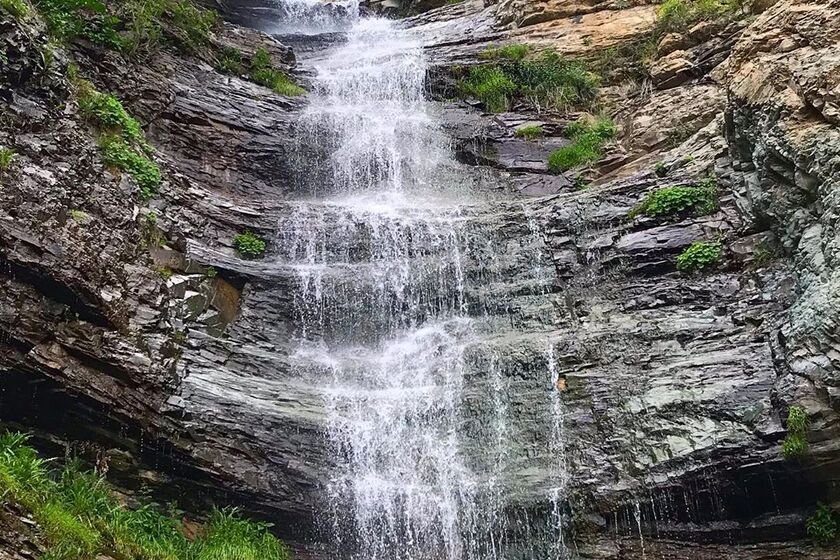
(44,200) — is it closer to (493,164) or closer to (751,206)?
(493,164)

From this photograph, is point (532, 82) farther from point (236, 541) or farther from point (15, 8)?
point (236, 541)

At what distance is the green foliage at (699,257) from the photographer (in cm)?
1062

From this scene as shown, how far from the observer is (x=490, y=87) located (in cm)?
1686

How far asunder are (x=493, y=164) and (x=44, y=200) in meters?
9.11

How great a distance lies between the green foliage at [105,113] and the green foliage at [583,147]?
8.41 m

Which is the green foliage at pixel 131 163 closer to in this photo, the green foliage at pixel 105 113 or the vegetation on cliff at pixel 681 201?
the green foliage at pixel 105 113

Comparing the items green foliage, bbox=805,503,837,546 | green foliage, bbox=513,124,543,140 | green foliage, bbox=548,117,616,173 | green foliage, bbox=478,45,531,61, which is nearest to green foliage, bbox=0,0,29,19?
green foliage, bbox=513,124,543,140

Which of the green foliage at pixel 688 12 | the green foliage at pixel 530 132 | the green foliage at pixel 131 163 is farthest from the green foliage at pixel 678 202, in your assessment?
the green foliage at pixel 131 163

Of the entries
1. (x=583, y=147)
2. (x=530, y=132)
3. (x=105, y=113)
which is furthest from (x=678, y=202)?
(x=105, y=113)

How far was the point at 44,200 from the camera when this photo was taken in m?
9.49

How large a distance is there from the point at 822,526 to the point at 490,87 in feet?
39.3

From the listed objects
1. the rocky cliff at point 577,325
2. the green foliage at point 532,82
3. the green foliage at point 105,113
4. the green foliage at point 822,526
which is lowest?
the green foliage at point 822,526

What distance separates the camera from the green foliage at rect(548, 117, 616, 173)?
14.6 meters

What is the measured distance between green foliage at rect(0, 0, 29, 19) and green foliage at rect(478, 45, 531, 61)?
422 inches
